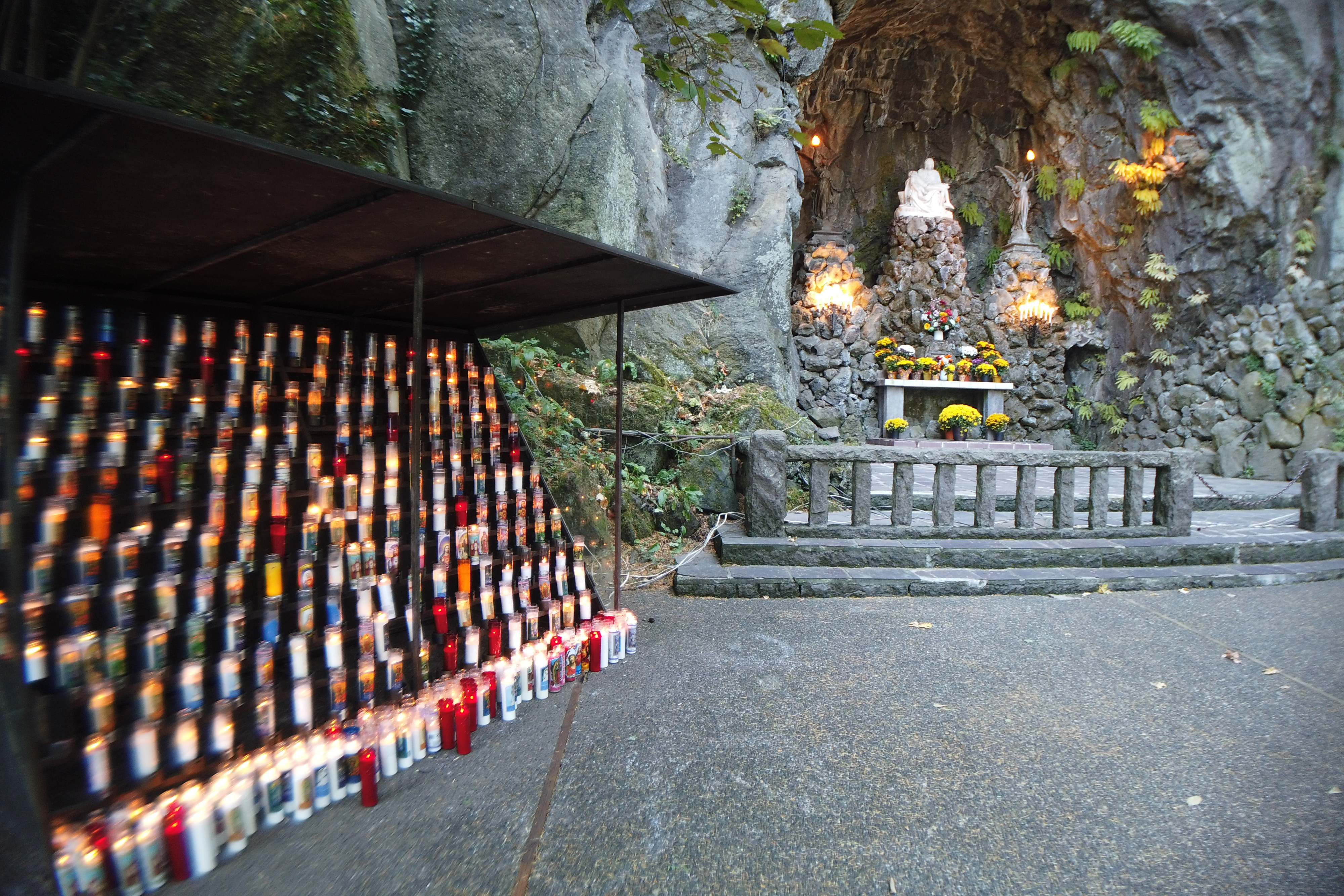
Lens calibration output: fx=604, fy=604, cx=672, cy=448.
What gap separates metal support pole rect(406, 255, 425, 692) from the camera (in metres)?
2.48

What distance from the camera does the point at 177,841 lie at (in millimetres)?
1775

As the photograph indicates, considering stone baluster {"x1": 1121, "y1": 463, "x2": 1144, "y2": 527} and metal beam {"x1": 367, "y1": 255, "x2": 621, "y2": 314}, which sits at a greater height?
metal beam {"x1": 367, "y1": 255, "x2": 621, "y2": 314}

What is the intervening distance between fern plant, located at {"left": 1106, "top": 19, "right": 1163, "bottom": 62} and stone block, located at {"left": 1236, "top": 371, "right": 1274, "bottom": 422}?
7254 mm

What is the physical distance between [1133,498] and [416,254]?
6.39 meters

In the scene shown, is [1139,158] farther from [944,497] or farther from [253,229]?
[253,229]

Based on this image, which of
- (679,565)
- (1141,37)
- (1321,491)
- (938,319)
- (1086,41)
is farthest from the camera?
(938,319)

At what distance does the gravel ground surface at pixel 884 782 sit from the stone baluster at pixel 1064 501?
1760 millimetres

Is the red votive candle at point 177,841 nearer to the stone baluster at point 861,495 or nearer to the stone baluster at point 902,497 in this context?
the stone baluster at point 861,495

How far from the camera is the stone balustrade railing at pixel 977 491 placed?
5.13 m

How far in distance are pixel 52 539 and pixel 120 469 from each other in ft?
1.09

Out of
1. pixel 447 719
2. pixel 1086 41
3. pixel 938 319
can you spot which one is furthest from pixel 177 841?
pixel 1086 41

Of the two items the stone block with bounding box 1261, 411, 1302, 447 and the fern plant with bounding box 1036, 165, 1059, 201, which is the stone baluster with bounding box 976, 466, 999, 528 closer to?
the stone block with bounding box 1261, 411, 1302, 447

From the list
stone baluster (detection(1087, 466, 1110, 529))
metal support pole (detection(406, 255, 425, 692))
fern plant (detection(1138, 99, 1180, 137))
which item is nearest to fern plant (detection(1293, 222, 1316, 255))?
fern plant (detection(1138, 99, 1180, 137))

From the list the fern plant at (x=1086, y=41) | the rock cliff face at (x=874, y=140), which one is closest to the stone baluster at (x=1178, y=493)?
the rock cliff face at (x=874, y=140)
